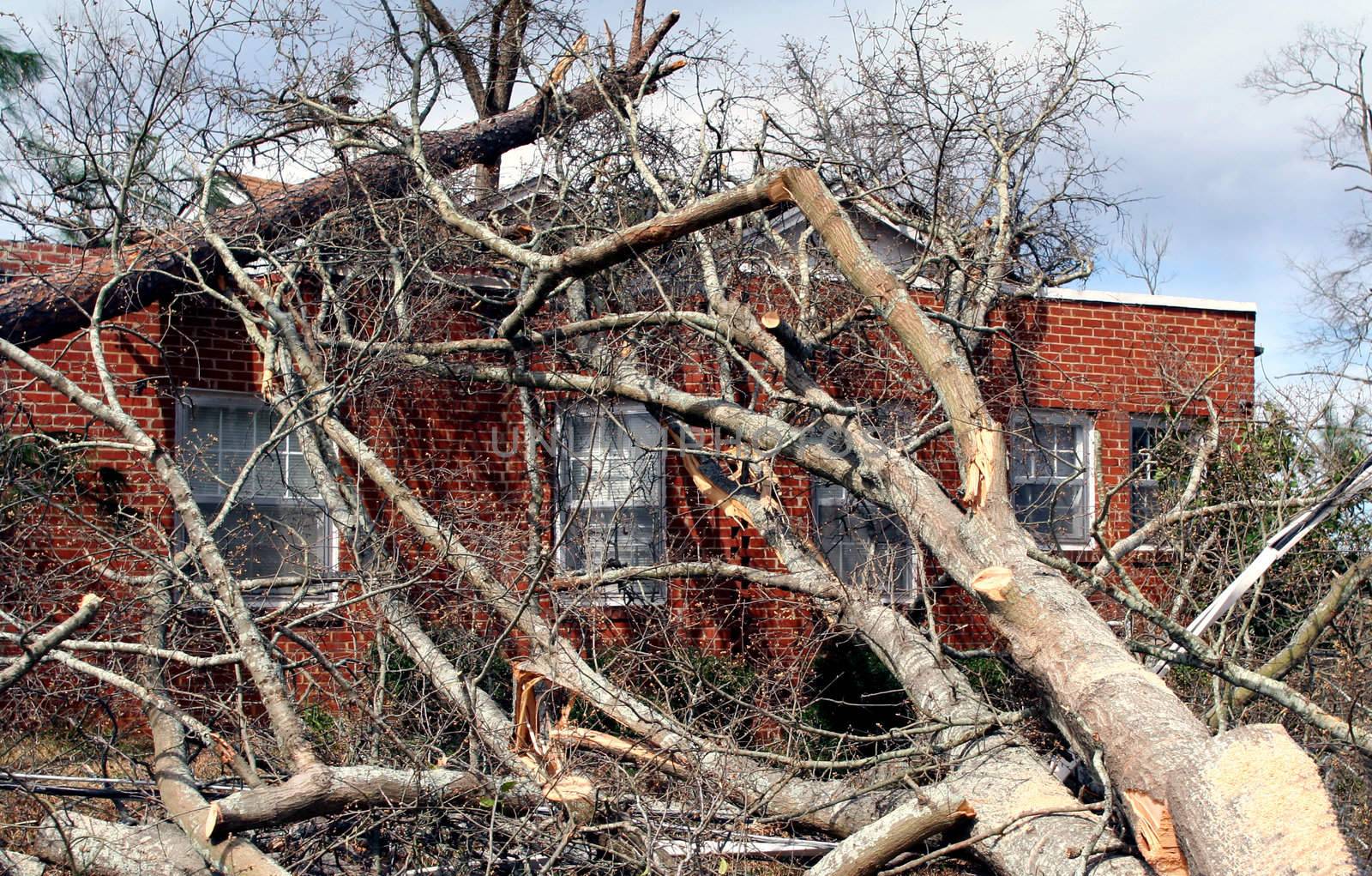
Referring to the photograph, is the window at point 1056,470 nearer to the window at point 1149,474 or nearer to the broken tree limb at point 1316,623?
the window at point 1149,474

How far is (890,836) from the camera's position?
4652mm

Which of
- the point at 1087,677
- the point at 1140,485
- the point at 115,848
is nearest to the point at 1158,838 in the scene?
the point at 1087,677

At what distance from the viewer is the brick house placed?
24.9 ft

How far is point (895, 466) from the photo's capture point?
5.96 m

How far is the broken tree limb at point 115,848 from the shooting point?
4.77 metres

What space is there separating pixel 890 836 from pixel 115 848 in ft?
10.6

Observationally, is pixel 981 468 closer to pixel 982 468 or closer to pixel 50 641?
pixel 982 468

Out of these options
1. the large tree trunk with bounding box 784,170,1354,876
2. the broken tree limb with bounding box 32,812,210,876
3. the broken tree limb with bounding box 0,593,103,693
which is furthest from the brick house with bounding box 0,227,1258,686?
the broken tree limb with bounding box 0,593,103,693

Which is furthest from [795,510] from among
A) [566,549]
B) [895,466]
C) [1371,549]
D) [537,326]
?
[1371,549]

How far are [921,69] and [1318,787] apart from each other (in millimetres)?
6655

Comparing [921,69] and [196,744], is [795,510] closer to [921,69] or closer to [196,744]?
[921,69]

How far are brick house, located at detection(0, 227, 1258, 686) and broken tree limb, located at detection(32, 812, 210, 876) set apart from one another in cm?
163

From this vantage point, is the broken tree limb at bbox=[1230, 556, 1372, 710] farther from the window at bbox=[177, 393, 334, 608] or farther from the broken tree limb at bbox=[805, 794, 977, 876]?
the window at bbox=[177, 393, 334, 608]

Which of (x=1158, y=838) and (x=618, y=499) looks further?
(x=618, y=499)
